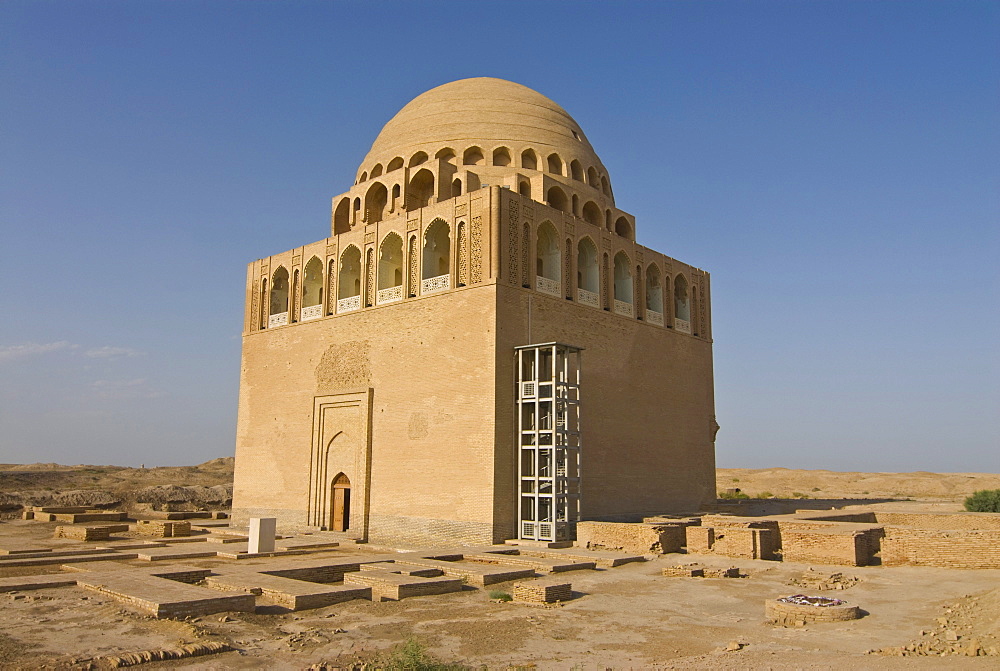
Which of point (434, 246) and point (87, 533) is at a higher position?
point (434, 246)

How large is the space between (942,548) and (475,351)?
9484mm

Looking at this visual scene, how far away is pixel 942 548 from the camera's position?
41.2 ft

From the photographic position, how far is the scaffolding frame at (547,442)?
1633cm

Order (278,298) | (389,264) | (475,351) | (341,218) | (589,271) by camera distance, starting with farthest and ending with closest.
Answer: (341,218), (278,298), (389,264), (589,271), (475,351)

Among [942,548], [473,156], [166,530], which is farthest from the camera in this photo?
[473,156]

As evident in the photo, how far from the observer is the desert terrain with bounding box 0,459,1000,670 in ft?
22.8

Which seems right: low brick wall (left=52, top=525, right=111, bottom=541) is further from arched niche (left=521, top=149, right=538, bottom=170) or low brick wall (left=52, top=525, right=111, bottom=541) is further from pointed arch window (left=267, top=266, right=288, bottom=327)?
arched niche (left=521, top=149, right=538, bottom=170)

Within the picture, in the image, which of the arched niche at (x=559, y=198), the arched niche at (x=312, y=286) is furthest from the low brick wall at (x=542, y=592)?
the arched niche at (x=312, y=286)

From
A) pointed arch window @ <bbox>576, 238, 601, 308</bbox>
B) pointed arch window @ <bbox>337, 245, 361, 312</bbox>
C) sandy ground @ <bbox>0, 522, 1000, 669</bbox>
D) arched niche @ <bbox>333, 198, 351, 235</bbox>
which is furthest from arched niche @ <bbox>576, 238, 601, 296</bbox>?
sandy ground @ <bbox>0, 522, 1000, 669</bbox>

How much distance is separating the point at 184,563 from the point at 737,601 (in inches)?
386

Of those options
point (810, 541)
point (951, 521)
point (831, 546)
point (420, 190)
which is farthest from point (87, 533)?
point (951, 521)

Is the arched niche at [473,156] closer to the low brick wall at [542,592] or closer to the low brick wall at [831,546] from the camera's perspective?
the low brick wall at [831,546]

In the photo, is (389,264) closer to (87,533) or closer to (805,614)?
(87,533)

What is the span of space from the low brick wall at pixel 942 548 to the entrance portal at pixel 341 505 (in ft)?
40.7
